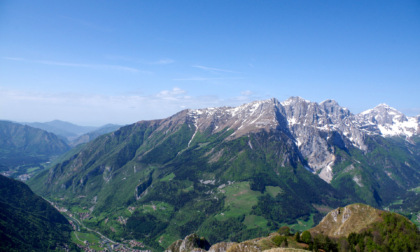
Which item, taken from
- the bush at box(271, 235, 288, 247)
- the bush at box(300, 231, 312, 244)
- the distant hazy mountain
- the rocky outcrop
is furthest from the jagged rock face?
the distant hazy mountain

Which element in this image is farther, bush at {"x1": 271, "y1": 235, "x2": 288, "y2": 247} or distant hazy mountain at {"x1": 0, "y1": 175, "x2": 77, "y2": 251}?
distant hazy mountain at {"x1": 0, "y1": 175, "x2": 77, "y2": 251}

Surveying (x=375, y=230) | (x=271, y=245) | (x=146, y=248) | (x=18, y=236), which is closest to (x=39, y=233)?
(x=18, y=236)

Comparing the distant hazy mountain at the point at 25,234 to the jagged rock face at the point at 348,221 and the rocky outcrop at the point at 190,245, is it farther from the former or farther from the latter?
the jagged rock face at the point at 348,221

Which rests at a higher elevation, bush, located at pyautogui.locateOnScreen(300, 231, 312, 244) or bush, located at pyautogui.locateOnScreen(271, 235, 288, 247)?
bush, located at pyautogui.locateOnScreen(271, 235, 288, 247)

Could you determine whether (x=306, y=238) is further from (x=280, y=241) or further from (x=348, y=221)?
(x=348, y=221)

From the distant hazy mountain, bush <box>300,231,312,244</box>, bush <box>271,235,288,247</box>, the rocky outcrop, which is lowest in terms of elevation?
the distant hazy mountain

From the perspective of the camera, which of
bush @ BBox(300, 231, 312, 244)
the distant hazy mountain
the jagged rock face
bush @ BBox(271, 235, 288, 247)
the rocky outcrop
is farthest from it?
the distant hazy mountain

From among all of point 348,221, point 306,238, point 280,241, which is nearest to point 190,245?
point 280,241

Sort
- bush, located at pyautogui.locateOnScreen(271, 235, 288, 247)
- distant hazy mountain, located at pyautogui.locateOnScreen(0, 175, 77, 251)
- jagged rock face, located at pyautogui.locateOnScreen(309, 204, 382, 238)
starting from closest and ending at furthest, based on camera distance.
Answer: bush, located at pyautogui.locateOnScreen(271, 235, 288, 247) → jagged rock face, located at pyautogui.locateOnScreen(309, 204, 382, 238) → distant hazy mountain, located at pyautogui.locateOnScreen(0, 175, 77, 251)

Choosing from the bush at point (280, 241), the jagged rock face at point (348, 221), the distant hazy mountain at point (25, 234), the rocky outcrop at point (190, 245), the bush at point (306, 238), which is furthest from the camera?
the distant hazy mountain at point (25, 234)

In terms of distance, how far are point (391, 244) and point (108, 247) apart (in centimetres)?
19827

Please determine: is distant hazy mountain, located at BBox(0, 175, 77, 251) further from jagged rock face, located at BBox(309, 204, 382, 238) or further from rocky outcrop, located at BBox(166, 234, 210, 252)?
jagged rock face, located at BBox(309, 204, 382, 238)

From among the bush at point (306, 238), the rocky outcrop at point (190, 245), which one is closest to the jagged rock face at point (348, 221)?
the bush at point (306, 238)

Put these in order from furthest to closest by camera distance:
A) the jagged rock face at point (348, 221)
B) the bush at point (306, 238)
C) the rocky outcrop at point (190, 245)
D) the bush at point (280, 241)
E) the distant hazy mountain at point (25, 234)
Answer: the distant hazy mountain at point (25, 234)
the rocky outcrop at point (190, 245)
the jagged rock face at point (348, 221)
the bush at point (306, 238)
the bush at point (280, 241)
